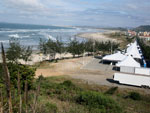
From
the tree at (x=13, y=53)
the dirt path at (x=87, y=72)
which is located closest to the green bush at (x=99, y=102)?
the dirt path at (x=87, y=72)

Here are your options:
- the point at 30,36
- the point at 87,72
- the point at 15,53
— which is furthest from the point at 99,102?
the point at 30,36

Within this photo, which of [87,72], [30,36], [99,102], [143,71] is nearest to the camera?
[99,102]

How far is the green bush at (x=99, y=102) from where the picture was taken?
8297 mm

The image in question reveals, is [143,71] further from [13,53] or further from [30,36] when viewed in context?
[30,36]

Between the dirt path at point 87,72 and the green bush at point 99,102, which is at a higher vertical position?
the green bush at point 99,102

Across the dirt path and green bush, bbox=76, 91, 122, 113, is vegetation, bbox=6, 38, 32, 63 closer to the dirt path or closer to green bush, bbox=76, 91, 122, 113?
the dirt path

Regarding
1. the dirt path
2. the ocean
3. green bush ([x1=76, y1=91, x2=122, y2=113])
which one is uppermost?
the ocean

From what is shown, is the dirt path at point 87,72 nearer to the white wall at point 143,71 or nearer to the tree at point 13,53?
the white wall at point 143,71

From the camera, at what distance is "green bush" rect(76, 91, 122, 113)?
8.30 m

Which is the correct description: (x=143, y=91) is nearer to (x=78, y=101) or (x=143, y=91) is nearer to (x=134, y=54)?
(x=78, y=101)

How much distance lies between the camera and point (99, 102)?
8875 millimetres

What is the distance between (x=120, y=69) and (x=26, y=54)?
1620 centimetres


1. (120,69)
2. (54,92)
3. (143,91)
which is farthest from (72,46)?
(54,92)

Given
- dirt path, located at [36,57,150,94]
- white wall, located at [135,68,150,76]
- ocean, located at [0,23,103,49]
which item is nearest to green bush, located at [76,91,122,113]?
dirt path, located at [36,57,150,94]
